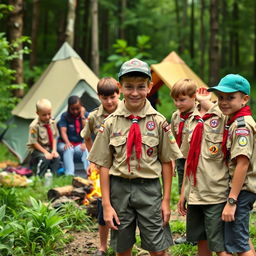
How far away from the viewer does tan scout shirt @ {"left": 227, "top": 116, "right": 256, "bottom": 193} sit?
3152mm

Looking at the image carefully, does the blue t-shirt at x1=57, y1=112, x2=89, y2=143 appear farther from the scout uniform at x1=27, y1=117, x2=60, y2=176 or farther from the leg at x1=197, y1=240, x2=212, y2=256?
the leg at x1=197, y1=240, x2=212, y2=256

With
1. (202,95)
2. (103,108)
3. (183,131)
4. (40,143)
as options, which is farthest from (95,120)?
(40,143)

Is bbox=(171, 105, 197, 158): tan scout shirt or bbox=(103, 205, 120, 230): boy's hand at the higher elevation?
bbox=(171, 105, 197, 158): tan scout shirt

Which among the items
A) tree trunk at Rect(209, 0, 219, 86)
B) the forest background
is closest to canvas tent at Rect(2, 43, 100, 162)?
the forest background

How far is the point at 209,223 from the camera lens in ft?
11.1

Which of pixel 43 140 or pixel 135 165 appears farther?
pixel 43 140

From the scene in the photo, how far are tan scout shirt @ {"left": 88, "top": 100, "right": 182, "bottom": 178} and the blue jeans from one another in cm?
487

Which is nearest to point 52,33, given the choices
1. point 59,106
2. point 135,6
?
point 135,6

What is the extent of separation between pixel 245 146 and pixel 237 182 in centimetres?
25

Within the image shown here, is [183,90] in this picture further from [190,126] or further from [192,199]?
[192,199]

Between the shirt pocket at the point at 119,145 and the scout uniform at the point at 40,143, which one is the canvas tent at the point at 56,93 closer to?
the scout uniform at the point at 40,143

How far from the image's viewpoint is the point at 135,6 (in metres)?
26.5

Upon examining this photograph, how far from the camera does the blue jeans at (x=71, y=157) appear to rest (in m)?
8.23

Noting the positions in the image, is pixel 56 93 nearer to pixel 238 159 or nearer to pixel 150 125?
pixel 150 125
